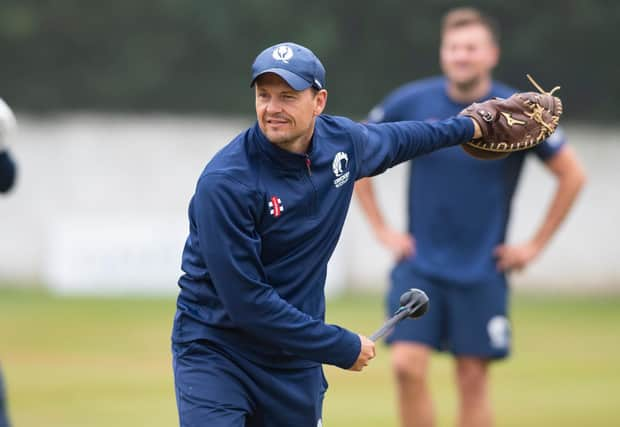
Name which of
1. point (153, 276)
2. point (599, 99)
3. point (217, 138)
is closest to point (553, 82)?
point (599, 99)

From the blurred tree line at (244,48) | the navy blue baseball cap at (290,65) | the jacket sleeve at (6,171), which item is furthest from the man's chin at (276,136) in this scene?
the blurred tree line at (244,48)

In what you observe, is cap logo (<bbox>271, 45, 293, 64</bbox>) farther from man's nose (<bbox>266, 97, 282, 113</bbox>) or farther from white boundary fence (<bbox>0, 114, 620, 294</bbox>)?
white boundary fence (<bbox>0, 114, 620, 294</bbox>)

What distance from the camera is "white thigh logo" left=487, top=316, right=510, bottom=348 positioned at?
26.1 ft

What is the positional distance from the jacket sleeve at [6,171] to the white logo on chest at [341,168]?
2.20m

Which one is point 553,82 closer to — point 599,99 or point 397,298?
point 599,99

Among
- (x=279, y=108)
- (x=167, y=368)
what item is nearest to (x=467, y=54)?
(x=279, y=108)

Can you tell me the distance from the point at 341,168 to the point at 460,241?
261cm

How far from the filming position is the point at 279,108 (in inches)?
201

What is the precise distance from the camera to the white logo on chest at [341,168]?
5.45 m

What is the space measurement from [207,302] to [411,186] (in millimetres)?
2963

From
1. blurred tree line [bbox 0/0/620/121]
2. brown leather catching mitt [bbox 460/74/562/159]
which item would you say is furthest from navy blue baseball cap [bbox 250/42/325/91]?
blurred tree line [bbox 0/0/620/121]

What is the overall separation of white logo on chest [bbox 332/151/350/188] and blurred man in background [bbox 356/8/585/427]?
7.85 feet

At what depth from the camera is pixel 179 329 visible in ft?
17.8

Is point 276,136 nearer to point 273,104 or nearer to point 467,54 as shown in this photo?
point 273,104
